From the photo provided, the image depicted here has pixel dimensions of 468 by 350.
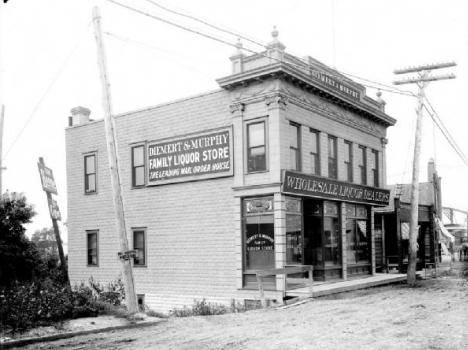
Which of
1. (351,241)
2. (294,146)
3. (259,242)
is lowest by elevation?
(351,241)

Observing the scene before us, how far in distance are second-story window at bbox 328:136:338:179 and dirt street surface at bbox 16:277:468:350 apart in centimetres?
727

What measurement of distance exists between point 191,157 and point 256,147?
10.5ft

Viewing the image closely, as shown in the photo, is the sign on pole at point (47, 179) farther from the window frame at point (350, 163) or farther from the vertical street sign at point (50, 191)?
the window frame at point (350, 163)

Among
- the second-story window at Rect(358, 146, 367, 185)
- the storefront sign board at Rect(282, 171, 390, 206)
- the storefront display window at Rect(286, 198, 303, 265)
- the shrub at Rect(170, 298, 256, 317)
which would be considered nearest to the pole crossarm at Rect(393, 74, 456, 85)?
the second-story window at Rect(358, 146, 367, 185)

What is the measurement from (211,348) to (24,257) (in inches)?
336

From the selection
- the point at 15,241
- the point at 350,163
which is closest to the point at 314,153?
the point at 350,163

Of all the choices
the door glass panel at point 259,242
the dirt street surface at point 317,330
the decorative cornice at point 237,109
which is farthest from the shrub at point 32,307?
the decorative cornice at point 237,109

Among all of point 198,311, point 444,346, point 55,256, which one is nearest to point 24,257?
point 198,311

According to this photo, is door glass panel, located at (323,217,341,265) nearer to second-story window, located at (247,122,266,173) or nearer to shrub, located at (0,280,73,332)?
second-story window, located at (247,122,266,173)

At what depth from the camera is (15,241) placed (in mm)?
16219

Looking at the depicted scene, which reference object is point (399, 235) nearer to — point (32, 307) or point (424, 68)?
point (424, 68)

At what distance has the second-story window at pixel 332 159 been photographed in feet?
74.7

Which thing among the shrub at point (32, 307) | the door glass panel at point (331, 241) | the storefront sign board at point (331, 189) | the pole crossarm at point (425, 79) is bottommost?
the shrub at point (32, 307)

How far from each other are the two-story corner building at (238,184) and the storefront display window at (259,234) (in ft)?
0.13
